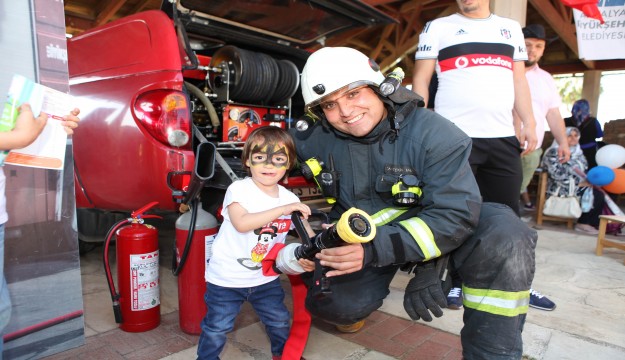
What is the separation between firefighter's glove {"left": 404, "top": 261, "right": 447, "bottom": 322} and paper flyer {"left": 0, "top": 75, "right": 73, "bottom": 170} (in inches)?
61.1

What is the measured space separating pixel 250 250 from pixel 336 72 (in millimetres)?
895

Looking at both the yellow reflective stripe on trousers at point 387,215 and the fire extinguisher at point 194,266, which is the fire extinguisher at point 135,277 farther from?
the yellow reflective stripe on trousers at point 387,215

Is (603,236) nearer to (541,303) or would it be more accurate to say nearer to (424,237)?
(541,303)

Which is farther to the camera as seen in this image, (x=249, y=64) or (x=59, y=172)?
(x=249, y=64)

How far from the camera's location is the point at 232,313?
6.42ft

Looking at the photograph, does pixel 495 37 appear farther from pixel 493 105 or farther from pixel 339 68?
pixel 339 68

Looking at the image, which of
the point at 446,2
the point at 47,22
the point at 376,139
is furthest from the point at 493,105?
the point at 446,2

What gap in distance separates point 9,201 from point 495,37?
9.04 feet

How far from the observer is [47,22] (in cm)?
198

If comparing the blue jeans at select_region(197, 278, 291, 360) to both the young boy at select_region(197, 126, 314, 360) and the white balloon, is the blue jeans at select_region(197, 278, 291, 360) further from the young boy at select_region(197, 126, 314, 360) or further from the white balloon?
the white balloon

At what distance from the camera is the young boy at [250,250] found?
1.90 meters

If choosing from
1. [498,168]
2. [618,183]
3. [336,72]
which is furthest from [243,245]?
[618,183]

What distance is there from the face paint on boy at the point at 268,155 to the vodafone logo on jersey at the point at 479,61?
1.35 metres

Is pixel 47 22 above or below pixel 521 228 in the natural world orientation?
above
